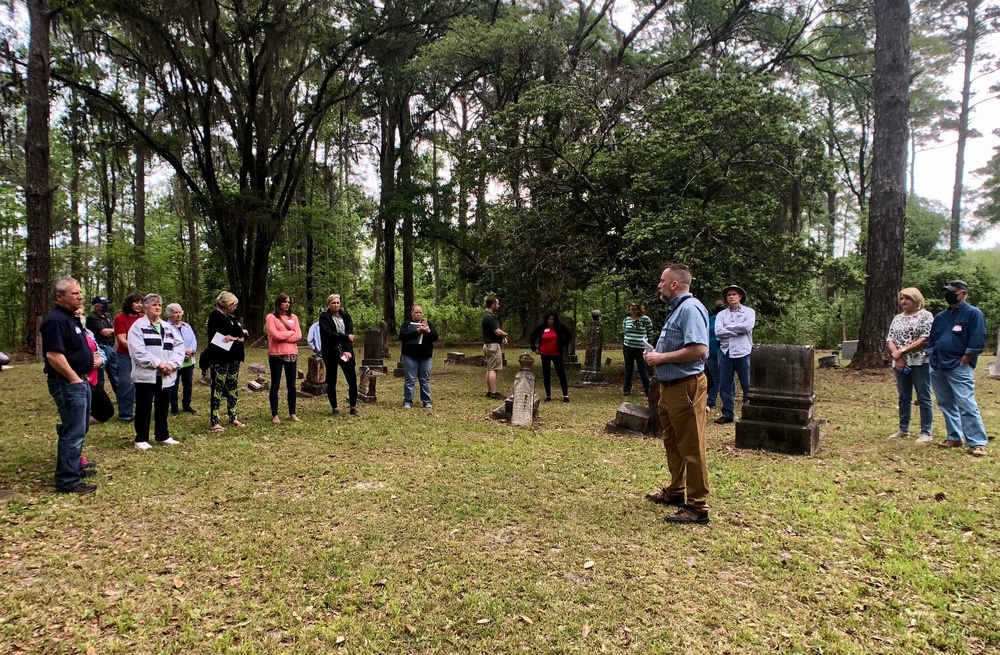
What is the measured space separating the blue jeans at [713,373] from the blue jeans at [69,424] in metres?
7.46

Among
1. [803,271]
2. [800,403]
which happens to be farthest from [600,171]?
[800,403]

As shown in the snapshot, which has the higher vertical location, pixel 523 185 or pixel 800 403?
pixel 523 185

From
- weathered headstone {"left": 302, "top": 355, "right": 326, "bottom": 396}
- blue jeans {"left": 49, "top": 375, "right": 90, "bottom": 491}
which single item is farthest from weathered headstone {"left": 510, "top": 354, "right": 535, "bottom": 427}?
blue jeans {"left": 49, "top": 375, "right": 90, "bottom": 491}

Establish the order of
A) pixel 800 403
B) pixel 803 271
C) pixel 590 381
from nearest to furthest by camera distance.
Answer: pixel 800 403, pixel 803 271, pixel 590 381

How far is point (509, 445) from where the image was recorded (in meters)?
6.17

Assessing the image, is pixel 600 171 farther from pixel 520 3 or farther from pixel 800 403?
pixel 520 3

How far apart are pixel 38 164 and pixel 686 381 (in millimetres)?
15992

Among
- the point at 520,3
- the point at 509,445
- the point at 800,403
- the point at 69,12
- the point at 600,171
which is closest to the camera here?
→ the point at 800,403

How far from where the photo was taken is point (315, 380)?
9625mm

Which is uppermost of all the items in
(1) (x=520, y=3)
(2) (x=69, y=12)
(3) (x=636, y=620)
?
(1) (x=520, y=3)

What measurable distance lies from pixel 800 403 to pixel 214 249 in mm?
22612

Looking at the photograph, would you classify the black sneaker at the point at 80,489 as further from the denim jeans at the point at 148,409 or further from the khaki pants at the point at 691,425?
the khaki pants at the point at 691,425

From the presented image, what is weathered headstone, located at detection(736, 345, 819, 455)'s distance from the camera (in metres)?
5.65

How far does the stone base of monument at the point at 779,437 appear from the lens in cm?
564
